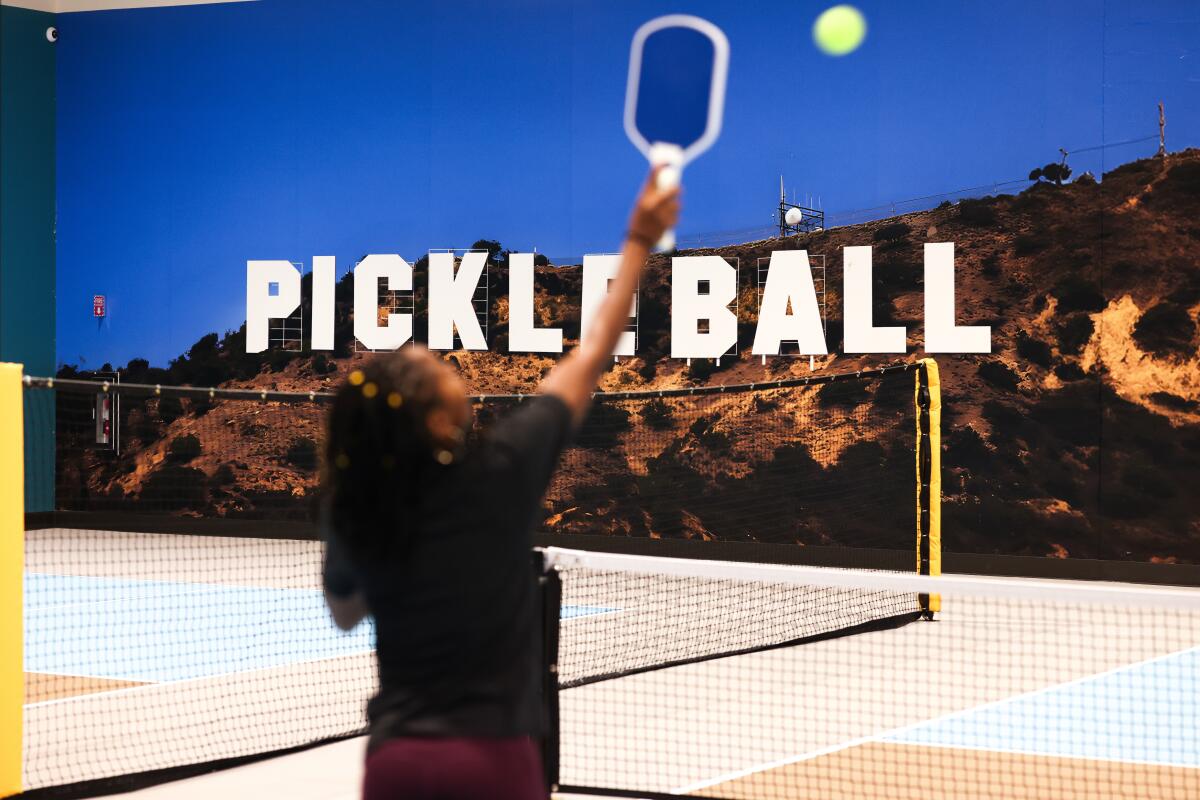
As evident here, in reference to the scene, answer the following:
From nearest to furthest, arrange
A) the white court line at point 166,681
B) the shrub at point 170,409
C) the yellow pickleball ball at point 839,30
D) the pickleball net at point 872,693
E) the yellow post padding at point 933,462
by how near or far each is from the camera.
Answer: the pickleball net at point 872,693 → the white court line at point 166,681 → the yellow post padding at point 933,462 → the yellow pickleball ball at point 839,30 → the shrub at point 170,409

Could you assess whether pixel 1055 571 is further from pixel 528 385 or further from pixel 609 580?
pixel 528 385

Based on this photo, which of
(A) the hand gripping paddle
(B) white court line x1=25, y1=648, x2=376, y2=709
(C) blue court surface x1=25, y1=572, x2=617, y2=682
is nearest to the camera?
(A) the hand gripping paddle

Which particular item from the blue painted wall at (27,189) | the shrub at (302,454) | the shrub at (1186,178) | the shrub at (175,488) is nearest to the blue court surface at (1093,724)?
the shrub at (1186,178)

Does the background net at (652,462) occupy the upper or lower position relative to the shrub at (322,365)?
lower

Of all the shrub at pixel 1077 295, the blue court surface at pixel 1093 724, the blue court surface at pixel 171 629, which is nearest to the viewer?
the blue court surface at pixel 1093 724

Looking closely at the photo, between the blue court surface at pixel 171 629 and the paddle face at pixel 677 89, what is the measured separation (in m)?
5.57

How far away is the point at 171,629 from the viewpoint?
9.68 meters

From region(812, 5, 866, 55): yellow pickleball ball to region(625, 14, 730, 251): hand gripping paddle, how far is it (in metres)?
11.8

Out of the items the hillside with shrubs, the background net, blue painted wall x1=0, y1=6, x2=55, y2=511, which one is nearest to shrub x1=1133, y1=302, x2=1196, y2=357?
the hillside with shrubs

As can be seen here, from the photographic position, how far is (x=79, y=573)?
12633 mm

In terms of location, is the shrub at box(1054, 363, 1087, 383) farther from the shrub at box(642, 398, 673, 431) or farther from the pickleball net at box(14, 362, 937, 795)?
the shrub at box(642, 398, 673, 431)

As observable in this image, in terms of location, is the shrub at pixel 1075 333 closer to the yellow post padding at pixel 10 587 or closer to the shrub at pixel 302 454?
the shrub at pixel 302 454

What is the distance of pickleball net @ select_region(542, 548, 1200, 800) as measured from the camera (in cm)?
536

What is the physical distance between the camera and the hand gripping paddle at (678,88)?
7.97ft
